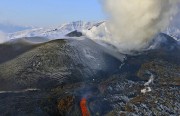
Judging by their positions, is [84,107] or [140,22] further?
[140,22]

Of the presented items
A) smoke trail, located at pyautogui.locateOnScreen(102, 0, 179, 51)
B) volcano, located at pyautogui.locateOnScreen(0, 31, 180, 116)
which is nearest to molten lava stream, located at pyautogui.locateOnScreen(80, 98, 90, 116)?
volcano, located at pyautogui.locateOnScreen(0, 31, 180, 116)

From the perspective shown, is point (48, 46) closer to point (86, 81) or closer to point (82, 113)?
point (86, 81)

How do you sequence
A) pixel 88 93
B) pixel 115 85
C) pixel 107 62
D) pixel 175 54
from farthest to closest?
pixel 175 54 < pixel 107 62 < pixel 115 85 < pixel 88 93

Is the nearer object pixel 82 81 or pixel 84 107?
pixel 84 107

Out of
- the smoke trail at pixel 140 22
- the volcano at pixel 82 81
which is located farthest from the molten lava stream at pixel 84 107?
the smoke trail at pixel 140 22

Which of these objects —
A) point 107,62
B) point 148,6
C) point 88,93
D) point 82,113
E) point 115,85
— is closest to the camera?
point 82,113

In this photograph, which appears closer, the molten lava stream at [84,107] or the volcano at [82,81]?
the molten lava stream at [84,107]

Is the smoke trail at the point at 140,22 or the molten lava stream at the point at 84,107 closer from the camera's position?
the molten lava stream at the point at 84,107

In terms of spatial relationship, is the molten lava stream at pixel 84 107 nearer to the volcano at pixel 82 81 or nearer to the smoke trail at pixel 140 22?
the volcano at pixel 82 81

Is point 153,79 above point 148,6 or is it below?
below

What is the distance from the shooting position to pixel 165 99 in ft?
192

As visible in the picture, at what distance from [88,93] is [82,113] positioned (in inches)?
297

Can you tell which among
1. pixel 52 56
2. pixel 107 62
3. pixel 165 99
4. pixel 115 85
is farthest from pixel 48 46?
pixel 165 99

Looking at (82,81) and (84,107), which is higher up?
(84,107)
